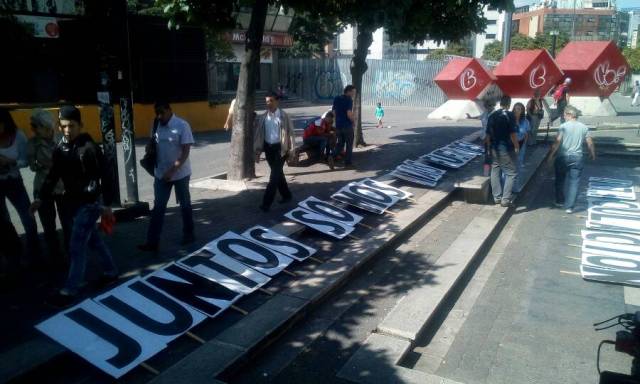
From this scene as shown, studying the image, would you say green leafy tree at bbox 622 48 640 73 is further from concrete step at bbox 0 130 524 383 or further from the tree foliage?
concrete step at bbox 0 130 524 383

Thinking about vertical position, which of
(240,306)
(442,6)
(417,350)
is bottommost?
(417,350)

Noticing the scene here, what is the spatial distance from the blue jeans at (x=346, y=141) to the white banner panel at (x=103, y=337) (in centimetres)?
718

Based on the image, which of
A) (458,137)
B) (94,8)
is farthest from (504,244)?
(458,137)

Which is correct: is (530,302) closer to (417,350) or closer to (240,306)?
(417,350)

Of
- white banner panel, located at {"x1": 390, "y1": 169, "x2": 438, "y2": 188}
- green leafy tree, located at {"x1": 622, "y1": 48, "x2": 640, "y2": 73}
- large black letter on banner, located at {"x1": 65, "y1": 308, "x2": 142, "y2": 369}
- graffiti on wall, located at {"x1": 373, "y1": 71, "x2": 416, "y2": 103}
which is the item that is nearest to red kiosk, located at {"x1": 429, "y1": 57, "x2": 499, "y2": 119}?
graffiti on wall, located at {"x1": 373, "y1": 71, "x2": 416, "y2": 103}

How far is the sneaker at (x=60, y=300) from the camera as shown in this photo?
4.52m

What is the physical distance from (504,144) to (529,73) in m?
7.24

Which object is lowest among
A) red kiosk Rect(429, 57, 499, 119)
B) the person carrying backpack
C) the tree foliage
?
the person carrying backpack

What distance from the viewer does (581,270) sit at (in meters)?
6.51

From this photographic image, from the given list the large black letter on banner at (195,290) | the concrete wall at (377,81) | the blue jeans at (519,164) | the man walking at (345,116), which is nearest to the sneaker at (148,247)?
the large black letter on banner at (195,290)

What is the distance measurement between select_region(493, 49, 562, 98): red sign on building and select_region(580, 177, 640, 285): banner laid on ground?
479 centimetres

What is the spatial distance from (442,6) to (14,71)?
1121cm

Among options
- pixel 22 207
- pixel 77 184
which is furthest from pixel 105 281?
pixel 22 207

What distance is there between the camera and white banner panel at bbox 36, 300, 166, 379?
3.82 meters
